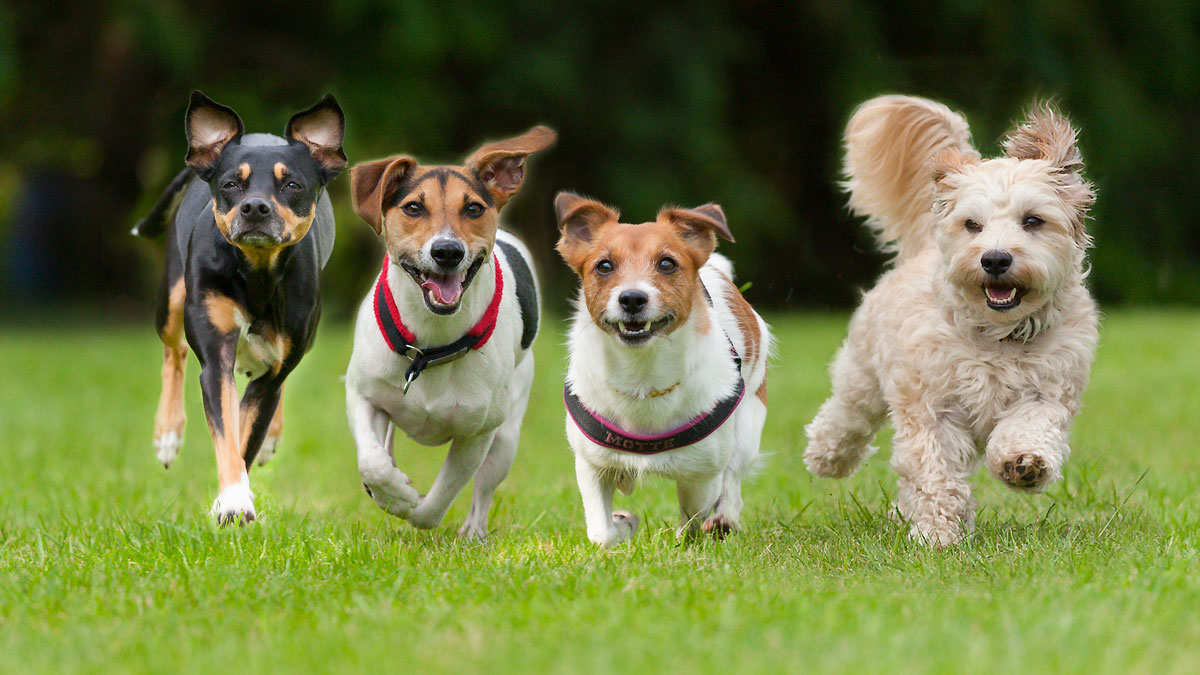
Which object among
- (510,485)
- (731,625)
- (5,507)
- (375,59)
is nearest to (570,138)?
(375,59)

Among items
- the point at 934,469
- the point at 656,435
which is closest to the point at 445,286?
the point at 656,435

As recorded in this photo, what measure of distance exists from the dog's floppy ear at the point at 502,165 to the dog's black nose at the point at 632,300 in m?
0.87

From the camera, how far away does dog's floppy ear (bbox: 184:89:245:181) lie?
5.36 m

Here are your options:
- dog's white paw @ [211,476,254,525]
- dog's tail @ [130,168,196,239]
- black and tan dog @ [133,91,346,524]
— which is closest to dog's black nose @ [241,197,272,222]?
black and tan dog @ [133,91,346,524]

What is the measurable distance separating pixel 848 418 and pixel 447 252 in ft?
7.90

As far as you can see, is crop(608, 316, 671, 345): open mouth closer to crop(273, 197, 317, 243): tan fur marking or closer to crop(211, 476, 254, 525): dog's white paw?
Answer: crop(273, 197, 317, 243): tan fur marking

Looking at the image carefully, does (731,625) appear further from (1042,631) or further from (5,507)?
(5,507)

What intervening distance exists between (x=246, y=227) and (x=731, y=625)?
2.33 m

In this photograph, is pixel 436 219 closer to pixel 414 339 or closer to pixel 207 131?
pixel 414 339

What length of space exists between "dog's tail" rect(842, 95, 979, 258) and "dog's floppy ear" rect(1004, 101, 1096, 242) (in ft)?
1.33

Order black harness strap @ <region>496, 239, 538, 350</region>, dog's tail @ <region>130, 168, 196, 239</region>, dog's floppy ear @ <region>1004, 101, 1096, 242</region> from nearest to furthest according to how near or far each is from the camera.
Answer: dog's floppy ear @ <region>1004, 101, 1096, 242</region>
black harness strap @ <region>496, 239, 538, 350</region>
dog's tail @ <region>130, 168, 196, 239</region>

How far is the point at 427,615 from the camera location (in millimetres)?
4168

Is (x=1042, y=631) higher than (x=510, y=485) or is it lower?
higher

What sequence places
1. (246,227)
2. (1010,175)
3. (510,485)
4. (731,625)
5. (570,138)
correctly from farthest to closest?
(570,138) < (510,485) < (1010,175) < (246,227) < (731,625)
